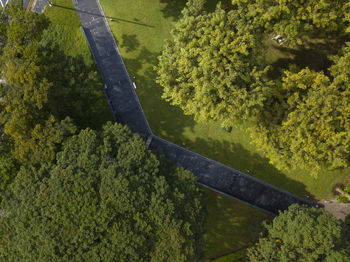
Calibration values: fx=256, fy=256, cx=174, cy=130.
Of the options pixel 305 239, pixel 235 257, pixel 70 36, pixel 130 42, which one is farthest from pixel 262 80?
pixel 70 36

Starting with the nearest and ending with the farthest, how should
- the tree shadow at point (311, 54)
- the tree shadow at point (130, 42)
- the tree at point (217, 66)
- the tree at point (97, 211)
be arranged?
the tree at point (97, 211)
the tree at point (217, 66)
the tree shadow at point (311, 54)
the tree shadow at point (130, 42)

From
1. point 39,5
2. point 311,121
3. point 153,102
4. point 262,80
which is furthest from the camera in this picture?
point 39,5

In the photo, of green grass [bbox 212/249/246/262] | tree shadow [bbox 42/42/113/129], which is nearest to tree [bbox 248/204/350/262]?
green grass [bbox 212/249/246/262]

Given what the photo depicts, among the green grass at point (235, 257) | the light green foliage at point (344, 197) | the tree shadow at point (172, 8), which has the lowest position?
the green grass at point (235, 257)

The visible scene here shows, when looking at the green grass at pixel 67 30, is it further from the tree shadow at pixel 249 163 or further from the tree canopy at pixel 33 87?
the tree shadow at pixel 249 163

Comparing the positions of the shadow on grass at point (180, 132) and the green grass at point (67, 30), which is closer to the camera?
the shadow on grass at point (180, 132)

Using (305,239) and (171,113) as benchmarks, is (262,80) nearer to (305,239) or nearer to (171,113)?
(171,113)

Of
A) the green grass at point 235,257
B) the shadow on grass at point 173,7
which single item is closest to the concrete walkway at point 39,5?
the shadow on grass at point 173,7
